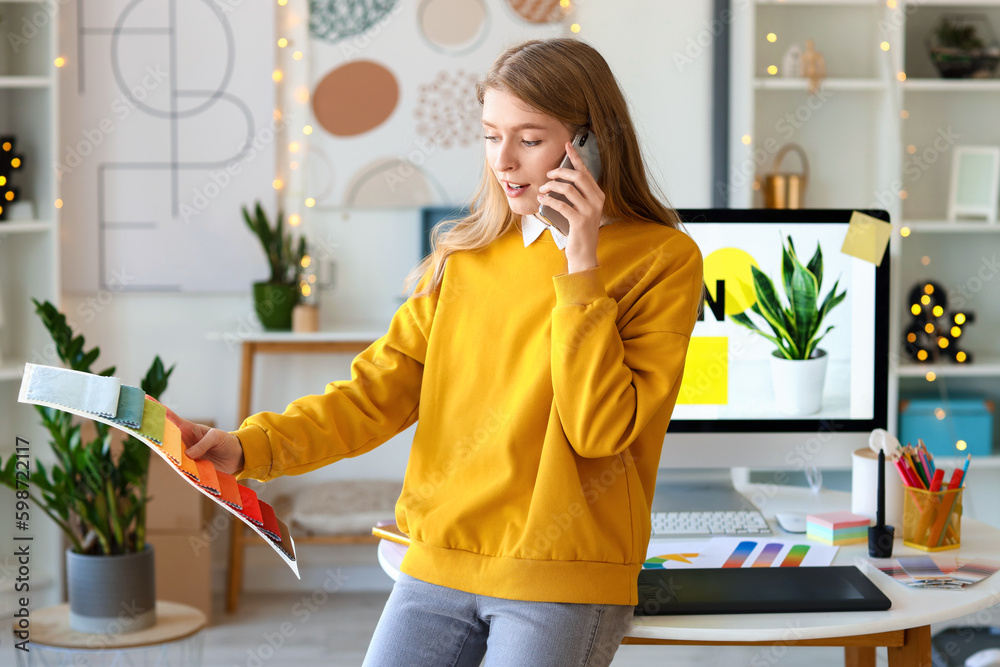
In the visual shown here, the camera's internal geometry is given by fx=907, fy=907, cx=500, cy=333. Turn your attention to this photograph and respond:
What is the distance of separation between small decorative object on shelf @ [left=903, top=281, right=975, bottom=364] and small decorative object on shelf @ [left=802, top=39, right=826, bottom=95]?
2.50ft

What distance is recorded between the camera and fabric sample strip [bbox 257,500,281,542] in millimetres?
1181

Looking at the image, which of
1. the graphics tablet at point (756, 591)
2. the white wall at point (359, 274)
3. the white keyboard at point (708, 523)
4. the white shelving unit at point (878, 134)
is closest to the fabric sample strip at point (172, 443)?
the graphics tablet at point (756, 591)

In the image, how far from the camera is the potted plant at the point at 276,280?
3.11 meters

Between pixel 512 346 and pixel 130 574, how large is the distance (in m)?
1.46

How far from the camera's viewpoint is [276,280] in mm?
3168

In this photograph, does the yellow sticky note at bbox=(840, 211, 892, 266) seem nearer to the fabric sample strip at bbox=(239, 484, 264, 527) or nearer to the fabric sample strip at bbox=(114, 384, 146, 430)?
the fabric sample strip at bbox=(239, 484, 264, 527)

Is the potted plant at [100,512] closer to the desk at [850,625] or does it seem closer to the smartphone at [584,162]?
the desk at [850,625]

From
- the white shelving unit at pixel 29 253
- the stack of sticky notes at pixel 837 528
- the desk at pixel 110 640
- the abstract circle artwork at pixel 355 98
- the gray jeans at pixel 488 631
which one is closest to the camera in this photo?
the gray jeans at pixel 488 631

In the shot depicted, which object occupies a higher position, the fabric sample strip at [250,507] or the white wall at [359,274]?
the white wall at [359,274]

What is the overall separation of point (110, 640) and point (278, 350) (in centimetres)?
121

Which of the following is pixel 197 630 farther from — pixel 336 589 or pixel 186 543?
pixel 336 589

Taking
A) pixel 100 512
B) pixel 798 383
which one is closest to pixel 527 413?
pixel 798 383

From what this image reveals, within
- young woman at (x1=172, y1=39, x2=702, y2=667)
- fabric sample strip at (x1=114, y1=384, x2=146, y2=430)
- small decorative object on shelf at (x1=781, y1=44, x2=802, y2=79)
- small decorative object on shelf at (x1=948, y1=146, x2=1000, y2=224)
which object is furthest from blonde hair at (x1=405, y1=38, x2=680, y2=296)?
small decorative object on shelf at (x1=948, y1=146, x2=1000, y2=224)

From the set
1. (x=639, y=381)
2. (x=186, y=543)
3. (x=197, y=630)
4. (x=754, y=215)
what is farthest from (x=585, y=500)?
(x=186, y=543)
